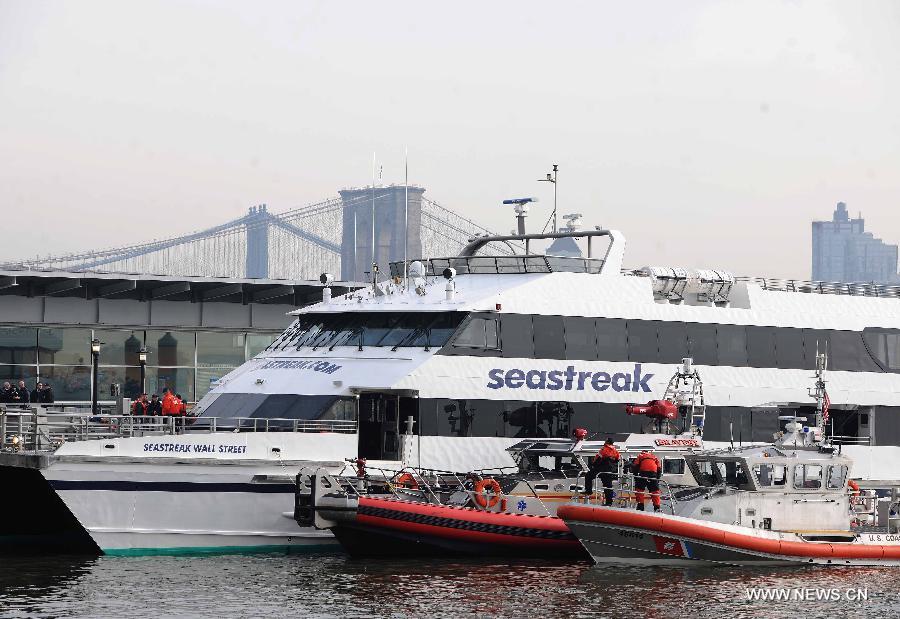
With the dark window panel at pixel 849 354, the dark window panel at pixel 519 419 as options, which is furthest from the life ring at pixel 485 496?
the dark window panel at pixel 849 354

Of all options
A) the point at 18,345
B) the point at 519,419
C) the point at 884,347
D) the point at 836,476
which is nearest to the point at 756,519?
the point at 836,476

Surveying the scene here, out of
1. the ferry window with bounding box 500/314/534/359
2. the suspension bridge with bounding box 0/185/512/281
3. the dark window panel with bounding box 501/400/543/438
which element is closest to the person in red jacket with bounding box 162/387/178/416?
the dark window panel with bounding box 501/400/543/438

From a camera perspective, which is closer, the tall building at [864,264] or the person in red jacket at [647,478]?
the person in red jacket at [647,478]

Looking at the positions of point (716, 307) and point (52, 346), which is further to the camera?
point (52, 346)

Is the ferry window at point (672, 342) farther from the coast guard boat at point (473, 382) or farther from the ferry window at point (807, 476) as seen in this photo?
the ferry window at point (807, 476)

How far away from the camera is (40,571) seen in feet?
78.8

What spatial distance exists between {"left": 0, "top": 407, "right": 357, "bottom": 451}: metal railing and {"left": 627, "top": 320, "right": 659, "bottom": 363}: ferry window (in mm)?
5745

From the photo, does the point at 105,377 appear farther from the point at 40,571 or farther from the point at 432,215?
the point at 432,215

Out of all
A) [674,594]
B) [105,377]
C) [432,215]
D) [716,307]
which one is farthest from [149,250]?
[674,594]

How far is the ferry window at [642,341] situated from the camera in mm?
29031

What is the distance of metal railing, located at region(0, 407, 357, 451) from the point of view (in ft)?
83.5

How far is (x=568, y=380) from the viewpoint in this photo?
2828 centimetres

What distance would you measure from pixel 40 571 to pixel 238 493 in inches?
131

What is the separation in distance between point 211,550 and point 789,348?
41.0 feet
